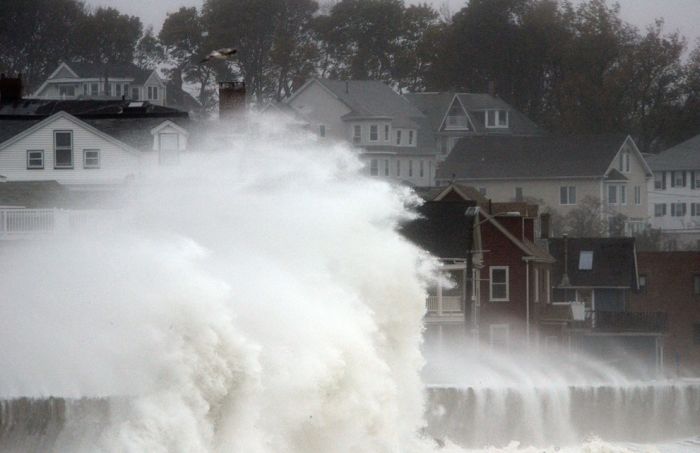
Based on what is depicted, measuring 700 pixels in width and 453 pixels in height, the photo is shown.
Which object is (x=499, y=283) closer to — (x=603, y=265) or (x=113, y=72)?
(x=603, y=265)

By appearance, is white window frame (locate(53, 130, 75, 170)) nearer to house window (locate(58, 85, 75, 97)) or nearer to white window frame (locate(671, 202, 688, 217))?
house window (locate(58, 85, 75, 97))

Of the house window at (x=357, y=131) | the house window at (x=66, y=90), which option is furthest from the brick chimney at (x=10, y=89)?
the house window at (x=66, y=90)

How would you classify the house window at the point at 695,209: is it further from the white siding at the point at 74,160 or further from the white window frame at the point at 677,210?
the white siding at the point at 74,160

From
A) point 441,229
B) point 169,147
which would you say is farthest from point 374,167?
point 441,229

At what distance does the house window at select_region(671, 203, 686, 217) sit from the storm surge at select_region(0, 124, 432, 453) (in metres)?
64.0

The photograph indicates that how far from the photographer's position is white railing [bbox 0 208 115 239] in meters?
46.6

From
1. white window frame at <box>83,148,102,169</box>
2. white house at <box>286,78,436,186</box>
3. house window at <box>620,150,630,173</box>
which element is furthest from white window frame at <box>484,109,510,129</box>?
white window frame at <box>83,148,102,169</box>

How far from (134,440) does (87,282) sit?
610cm

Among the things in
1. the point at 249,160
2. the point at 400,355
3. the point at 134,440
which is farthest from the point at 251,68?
the point at 134,440

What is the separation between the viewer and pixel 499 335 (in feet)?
194

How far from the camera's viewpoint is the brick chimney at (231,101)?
182 ft

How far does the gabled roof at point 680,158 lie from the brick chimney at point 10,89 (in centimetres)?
4536

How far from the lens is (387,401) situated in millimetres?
34031

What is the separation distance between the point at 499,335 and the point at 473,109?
54.9 metres
